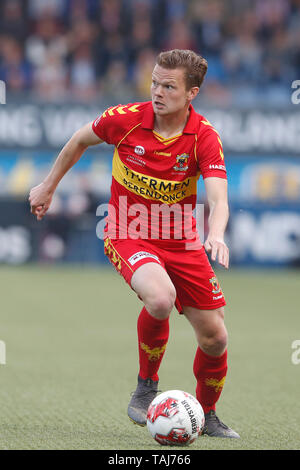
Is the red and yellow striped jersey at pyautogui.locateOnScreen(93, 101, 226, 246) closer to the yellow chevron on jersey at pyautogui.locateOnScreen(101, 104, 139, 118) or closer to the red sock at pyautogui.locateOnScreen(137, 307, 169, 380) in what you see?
the yellow chevron on jersey at pyautogui.locateOnScreen(101, 104, 139, 118)

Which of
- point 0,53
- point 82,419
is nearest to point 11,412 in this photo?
point 82,419

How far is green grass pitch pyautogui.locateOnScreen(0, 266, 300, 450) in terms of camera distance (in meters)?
4.81

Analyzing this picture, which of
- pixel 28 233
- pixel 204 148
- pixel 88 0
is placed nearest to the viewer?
pixel 204 148

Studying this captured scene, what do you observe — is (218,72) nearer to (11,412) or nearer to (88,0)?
(88,0)

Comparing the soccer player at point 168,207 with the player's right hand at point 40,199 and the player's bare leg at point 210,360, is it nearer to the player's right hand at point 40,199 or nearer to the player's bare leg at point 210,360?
the player's bare leg at point 210,360

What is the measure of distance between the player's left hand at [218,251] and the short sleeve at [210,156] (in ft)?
1.76

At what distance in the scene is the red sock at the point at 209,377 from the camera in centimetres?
515

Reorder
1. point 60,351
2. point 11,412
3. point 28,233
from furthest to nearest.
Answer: point 28,233 < point 60,351 < point 11,412

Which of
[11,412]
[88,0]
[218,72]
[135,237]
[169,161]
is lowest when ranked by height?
[11,412]

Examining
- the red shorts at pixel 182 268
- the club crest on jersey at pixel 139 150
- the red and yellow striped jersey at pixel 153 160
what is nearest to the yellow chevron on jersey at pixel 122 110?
the red and yellow striped jersey at pixel 153 160

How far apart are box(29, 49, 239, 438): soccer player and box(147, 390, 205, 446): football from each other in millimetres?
337

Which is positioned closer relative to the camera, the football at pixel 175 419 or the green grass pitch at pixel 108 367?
the football at pixel 175 419

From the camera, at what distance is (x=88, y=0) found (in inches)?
748
